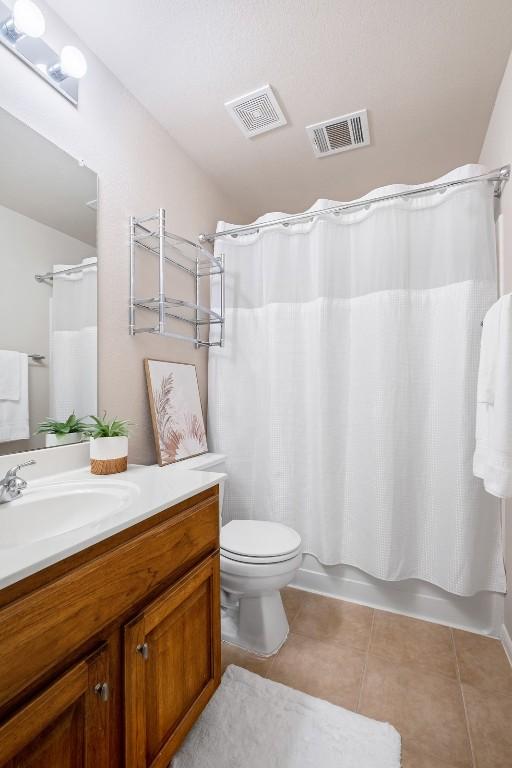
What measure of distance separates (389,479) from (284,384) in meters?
0.71

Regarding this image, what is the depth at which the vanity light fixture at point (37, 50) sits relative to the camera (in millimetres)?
1059

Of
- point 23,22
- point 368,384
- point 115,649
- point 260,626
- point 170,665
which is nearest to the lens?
point 115,649

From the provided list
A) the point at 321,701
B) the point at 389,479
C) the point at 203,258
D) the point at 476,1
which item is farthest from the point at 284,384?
the point at 476,1

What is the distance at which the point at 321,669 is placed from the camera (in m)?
1.40

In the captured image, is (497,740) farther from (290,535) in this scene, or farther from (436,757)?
(290,535)

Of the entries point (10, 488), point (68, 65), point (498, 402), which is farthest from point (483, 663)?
point (68, 65)

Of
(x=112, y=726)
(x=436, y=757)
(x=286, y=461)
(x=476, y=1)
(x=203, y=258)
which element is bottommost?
(x=436, y=757)

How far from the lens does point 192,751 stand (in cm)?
107

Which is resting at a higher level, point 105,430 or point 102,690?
point 105,430

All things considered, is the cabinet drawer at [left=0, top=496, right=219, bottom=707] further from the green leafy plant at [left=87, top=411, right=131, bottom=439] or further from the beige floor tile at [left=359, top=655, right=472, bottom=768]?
the beige floor tile at [left=359, top=655, right=472, bottom=768]

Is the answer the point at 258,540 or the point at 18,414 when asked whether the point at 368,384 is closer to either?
the point at 258,540

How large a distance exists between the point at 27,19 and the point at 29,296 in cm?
81

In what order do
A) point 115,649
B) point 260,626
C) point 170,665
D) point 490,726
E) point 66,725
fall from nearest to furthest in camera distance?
point 66,725
point 115,649
point 170,665
point 490,726
point 260,626

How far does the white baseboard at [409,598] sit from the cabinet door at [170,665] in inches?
36.1
